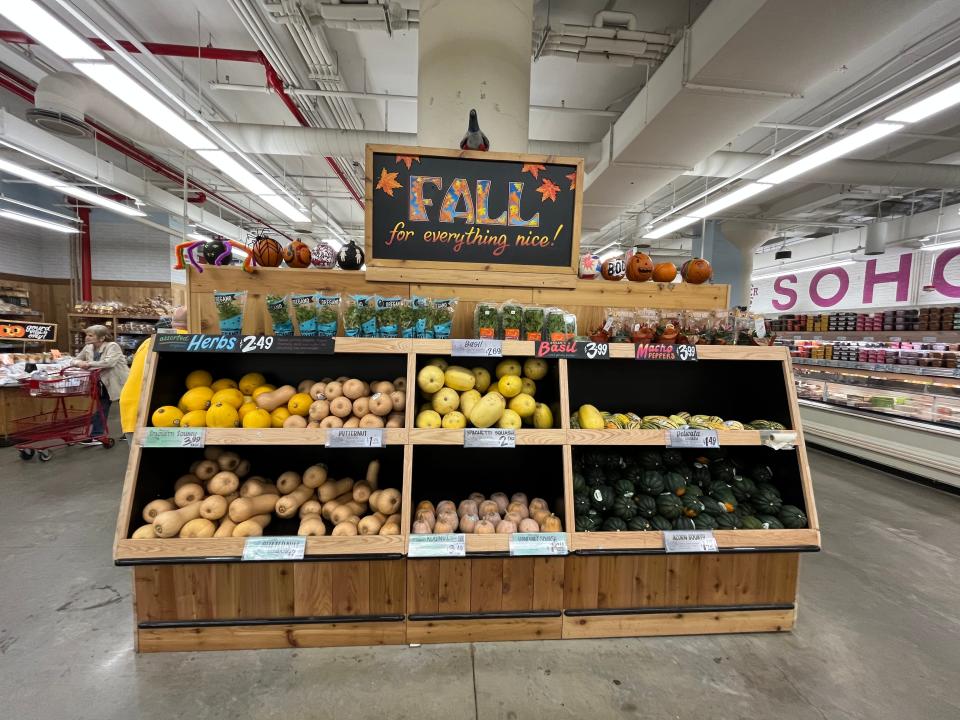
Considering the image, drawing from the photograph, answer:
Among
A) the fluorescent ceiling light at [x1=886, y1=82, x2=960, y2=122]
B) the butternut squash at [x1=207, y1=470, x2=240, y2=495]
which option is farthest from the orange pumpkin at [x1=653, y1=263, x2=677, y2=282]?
the fluorescent ceiling light at [x1=886, y1=82, x2=960, y2=122]

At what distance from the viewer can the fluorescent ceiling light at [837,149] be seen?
155 inches

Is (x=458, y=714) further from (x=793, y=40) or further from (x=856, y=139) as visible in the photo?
(x=856, y=139)

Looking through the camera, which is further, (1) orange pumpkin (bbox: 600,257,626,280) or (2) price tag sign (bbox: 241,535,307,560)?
(1) orange pumpkin (bbox: 600,257,626,280)

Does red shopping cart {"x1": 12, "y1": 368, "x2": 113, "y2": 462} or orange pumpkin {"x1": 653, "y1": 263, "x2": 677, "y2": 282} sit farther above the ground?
orange pumpkin {"x1": 653, "y1": 263, "x2": 677, "y2": 282}

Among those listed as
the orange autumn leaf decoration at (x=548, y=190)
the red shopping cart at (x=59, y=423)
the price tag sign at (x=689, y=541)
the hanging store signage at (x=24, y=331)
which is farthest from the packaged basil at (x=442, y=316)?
the hanging store signage at (x=24, y=331)

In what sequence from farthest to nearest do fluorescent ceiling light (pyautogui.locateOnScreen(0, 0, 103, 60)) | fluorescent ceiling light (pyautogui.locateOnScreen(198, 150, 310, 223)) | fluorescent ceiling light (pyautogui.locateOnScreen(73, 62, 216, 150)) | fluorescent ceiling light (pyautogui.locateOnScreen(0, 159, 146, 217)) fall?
fluorescent ceiling light (pyautogui.locateOnScreen(0, 159, 146, 217)), fluorescent ceiling light (pyautogui.locateOnScreen(198, 150, 310, 223)), fluorescent ceiling light (pyautogui.locateOnScreen(73, 62, 216, 150)), fluorescent ceiling light (pyautogui.locateOnScreen(0, 0, 103, 60))

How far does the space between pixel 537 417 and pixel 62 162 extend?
8485mm

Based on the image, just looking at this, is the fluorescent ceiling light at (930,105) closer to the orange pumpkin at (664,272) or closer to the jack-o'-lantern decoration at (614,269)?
the orange pumpkin at (664,272)

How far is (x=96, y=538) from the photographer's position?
120 inches

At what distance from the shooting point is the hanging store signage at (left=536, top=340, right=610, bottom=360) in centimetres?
195

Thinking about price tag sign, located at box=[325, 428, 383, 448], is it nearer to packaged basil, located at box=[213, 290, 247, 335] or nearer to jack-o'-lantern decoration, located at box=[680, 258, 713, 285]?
packaged basil, located at box=[213, 290, 247, 335]

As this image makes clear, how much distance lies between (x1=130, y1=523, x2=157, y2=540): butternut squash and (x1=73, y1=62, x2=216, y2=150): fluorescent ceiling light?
11.0 feet

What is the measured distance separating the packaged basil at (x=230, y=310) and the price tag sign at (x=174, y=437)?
472 millimetres

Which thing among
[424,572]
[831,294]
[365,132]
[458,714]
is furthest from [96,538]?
[831,294]
